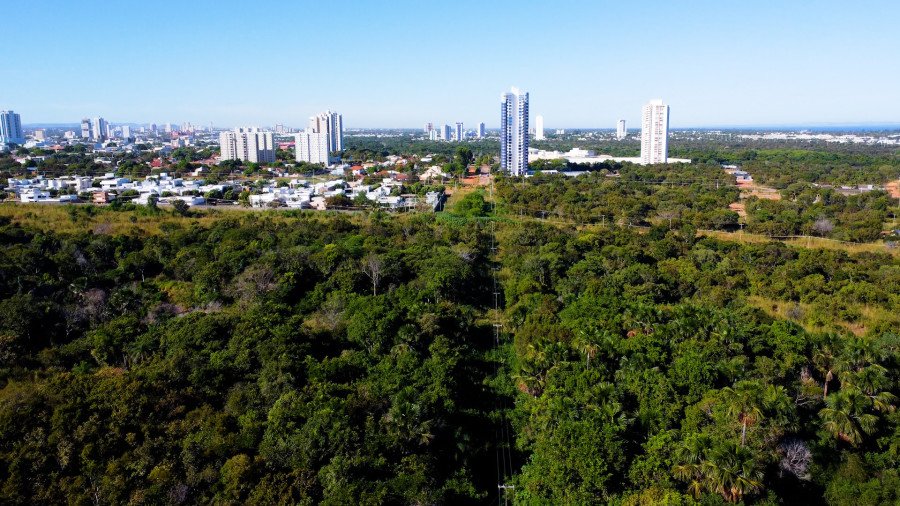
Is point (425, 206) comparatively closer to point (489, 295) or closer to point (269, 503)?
point (489, 295)

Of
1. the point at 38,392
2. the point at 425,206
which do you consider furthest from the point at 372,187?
the point at 38,392

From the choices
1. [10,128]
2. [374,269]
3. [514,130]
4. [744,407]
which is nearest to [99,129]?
[10,128]

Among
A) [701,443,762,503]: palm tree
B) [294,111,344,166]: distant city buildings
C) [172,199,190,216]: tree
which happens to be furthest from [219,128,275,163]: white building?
[701,443,762,503]: palm tree

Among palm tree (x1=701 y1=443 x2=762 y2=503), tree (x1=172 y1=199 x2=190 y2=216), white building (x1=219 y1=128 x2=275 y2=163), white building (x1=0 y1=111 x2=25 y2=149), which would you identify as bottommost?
palm tree (x1=701 y1=443 x2=762 y2=503)

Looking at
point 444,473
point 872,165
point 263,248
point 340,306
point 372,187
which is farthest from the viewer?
point 872,165

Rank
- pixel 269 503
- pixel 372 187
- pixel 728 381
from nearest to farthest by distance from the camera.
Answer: pixel 269 503
pixel 728 381
pixel 372 187

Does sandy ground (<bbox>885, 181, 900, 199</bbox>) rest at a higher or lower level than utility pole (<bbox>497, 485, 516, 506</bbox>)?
higher

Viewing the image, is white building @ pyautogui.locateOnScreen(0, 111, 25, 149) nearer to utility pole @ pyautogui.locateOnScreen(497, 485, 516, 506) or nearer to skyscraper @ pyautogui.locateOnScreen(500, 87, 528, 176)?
skyscraper @ pyautogui.locateOnScreen(500, 87, 528, 176)

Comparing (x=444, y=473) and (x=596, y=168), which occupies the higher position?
(x=596, y=168)

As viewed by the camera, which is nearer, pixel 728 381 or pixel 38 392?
pixel 38 392
